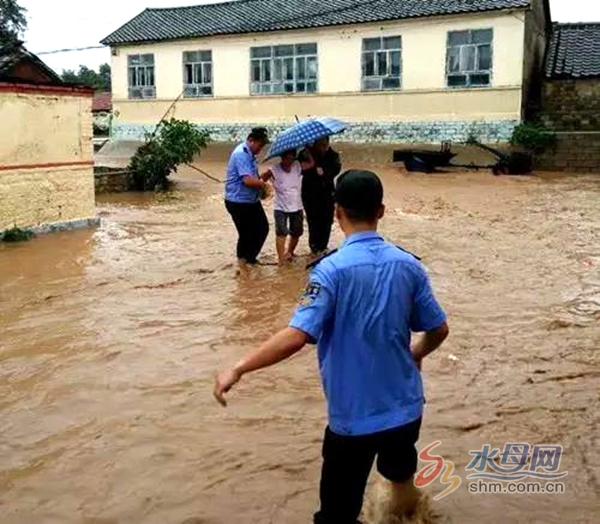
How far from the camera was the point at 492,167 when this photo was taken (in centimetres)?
2044

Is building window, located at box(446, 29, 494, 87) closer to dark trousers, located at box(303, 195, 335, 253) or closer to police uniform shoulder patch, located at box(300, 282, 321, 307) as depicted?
dark trousers, located at box(303, 195, 335, 253)

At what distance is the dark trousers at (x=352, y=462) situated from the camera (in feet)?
8.53

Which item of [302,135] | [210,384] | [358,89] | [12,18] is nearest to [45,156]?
[302,135]

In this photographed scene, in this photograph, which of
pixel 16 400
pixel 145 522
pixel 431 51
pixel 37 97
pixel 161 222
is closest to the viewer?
pixel 145 522

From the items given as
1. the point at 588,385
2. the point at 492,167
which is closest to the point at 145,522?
the point at 588,385

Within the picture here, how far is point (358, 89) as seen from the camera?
2461 cm

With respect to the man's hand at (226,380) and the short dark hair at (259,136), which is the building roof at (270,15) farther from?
the man's hand at (226,380)

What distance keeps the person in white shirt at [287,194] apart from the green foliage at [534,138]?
1497cm

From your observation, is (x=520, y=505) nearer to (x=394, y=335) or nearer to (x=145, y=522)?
(x=394, y=335)

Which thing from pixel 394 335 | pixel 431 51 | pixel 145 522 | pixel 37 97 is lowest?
pixel 145 522

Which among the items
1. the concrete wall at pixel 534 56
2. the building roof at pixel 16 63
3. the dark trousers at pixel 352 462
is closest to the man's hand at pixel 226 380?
the dark trousers at pixel 352 462

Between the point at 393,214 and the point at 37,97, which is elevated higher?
the point at 37,97

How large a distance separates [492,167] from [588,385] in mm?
16397

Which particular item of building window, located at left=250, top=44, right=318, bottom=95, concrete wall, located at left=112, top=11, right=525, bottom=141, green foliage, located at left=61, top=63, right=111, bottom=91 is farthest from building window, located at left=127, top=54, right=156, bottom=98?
green foliage, located at left=61, top=63, right=111, bottom=91
